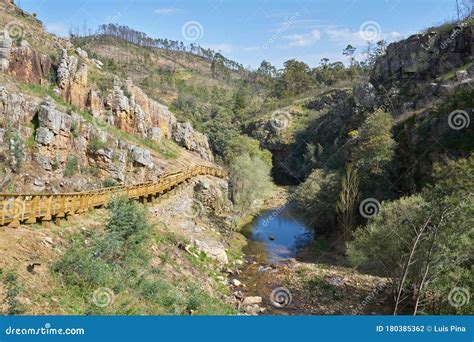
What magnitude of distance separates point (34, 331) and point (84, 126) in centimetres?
2657

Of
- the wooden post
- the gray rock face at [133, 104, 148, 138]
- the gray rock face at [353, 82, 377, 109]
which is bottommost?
the wooden post

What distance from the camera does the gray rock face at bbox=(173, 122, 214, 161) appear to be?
54053mm

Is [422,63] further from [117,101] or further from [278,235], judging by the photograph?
[117,101]

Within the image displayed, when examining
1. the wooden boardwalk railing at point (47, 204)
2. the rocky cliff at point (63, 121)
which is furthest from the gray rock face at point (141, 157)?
the wooden boardwalk railing at point (47, 204)

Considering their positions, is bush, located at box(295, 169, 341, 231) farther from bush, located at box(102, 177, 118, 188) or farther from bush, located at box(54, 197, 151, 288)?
bush, located at box(54, 197, 151, 288)

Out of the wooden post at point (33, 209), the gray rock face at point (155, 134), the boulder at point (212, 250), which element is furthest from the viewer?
the gray rock face at point (155, 134)

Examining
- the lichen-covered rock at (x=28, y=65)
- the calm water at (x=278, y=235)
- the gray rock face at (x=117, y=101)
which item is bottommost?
the calm water at (x=278, y=235)

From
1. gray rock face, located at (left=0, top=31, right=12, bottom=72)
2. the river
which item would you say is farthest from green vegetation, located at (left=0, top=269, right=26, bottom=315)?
gray rock face, located at (left=0, top=31, right=12, bottom=72)

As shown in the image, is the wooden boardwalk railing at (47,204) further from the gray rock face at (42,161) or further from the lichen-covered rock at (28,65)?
the lichen-covered rock at (28,65)

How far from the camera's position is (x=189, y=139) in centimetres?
5538

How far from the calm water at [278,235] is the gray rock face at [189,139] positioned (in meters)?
12.4

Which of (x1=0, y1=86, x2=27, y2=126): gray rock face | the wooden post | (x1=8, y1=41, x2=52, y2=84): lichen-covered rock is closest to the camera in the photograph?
the wooden post

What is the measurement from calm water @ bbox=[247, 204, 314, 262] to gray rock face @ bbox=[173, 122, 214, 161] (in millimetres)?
12354

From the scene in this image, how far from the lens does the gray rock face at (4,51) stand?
3281 centimetres
